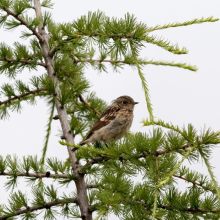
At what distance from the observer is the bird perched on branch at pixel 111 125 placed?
5602 millimetres

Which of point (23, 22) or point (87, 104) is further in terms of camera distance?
point (87, 104)

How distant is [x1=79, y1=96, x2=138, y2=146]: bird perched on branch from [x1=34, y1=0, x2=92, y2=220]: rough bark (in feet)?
2.21

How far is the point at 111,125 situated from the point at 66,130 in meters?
0.99

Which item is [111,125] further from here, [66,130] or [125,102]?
[66,130]

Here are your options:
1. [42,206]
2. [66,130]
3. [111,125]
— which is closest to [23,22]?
[66,130]

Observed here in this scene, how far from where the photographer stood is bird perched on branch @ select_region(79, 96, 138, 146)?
5602 millimetres

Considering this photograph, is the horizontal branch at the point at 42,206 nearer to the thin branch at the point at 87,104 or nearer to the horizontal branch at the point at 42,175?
the horizontal branch at the point at 42,175

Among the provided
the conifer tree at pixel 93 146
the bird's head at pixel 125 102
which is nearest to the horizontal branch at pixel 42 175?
the conifer tree at pixel 93 146

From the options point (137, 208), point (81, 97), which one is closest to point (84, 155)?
point (137, 208)

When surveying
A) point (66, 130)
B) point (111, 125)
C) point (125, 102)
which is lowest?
point (66, 130)

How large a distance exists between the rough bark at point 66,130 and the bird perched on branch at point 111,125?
0.68m

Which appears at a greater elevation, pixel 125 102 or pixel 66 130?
pixel 125 102

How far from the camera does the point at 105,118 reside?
18.6 ft

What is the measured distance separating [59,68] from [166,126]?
2.24 m
